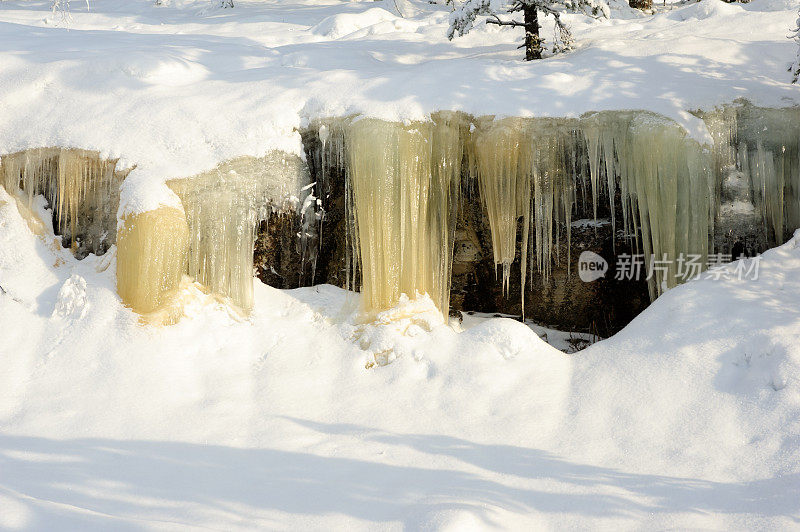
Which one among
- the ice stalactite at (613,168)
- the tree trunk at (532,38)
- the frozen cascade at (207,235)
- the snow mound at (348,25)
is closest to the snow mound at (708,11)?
the tree trunk at (532,38)

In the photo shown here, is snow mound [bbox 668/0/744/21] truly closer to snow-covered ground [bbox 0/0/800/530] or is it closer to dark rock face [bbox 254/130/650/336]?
snow-covered ground [bbox 0/0/800/530]

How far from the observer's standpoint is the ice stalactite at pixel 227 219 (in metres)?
5.54

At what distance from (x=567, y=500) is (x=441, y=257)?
96.5 inches

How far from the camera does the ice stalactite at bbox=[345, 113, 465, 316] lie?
5527 mm

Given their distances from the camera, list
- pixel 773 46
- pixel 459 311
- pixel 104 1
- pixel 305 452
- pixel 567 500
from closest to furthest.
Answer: pixel 567 500 → pixel 305 452 → pixel 773 46 → pixel 459 311 → pixel 104 1

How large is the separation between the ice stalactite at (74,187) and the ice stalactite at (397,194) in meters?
1.99

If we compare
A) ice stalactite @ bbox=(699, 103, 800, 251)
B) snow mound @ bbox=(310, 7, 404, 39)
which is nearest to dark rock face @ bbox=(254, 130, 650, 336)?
ice stalactite @ bbox=(699, 103, 800, 251)

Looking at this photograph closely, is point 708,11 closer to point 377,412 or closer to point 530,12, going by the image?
point 530,12

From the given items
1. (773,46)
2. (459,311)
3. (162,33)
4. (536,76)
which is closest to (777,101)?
(773,46)

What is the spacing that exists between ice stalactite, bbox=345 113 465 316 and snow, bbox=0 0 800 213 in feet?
0.66

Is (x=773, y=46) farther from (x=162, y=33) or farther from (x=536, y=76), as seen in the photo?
(x=162, y=33)

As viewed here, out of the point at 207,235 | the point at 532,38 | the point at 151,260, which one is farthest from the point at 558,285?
the point at 151,260

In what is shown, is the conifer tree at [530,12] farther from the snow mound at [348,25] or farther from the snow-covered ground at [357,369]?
the snow mound at [348,25]

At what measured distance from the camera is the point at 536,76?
6074 millimetres
